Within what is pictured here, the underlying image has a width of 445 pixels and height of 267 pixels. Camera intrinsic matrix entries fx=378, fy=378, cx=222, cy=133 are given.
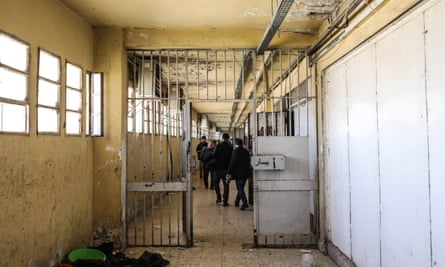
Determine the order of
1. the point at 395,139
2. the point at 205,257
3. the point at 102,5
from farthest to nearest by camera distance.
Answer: the point at 205,257 < the point at 102,5 < the point at 395,139

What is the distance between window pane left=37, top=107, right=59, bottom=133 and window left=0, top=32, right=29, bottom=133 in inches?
11.7

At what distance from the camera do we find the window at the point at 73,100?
4.75 meters

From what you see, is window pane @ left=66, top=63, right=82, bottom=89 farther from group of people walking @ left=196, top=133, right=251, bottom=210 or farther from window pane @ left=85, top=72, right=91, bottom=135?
group of people walking @ left=196, top=133, right=251, bottom=210

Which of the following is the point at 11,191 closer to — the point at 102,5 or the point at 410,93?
the point at 102,5

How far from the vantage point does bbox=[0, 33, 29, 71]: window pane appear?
3358 millimetres

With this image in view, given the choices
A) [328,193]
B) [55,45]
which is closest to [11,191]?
[55,45]

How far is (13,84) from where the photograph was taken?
11.6 feet

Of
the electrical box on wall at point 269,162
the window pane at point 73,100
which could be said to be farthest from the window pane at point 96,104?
the electrical box on wall at point 269,162

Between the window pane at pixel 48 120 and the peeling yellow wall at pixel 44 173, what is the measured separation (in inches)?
4.3

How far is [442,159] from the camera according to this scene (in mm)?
2467

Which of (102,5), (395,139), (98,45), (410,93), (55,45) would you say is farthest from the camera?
(98,45)

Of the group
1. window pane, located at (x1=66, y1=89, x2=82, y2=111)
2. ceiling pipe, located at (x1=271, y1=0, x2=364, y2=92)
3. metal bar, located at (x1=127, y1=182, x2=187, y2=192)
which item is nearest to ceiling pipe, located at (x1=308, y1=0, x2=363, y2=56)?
ceiling pipe, located at (x1=271, y1=0, x2=364, y2=92)

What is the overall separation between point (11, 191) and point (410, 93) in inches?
138

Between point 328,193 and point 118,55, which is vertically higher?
point 118,55
